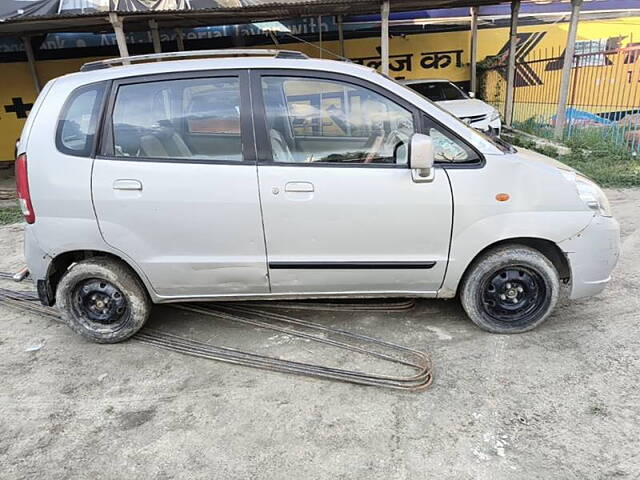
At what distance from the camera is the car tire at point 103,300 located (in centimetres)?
316

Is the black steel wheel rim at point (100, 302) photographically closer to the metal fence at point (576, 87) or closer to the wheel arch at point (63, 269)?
the wheel arch at point (63, 269)

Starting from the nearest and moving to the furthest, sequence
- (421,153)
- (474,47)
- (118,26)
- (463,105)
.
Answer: (421,153)
(118,26)
(463,105)
(474,47)

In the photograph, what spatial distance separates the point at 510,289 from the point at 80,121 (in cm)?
303

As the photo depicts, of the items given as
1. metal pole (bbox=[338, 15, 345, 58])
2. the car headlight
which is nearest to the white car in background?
metal pole (bbox=[338, 15, 345, 58])

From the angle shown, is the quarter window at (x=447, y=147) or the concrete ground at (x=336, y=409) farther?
the quarter window at (x=447, y=147)

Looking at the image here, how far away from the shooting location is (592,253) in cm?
302

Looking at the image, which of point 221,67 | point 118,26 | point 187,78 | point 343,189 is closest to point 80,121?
point 187,78

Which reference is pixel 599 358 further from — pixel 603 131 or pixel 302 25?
pixel 302 25

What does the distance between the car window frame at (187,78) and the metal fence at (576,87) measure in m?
9.81

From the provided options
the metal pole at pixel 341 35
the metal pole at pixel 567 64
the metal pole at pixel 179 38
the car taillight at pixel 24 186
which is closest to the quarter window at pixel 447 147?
the car taillight at pixel 24 186

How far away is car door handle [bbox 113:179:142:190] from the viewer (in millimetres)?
2924

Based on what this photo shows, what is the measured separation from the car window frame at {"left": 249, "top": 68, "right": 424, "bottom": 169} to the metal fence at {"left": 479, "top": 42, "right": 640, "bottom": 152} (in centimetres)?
933

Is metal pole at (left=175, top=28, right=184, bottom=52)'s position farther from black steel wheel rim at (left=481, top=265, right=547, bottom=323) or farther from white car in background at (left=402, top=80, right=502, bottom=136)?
black steel wheel rim at (left=481, top=265, right=547, bottom=323)

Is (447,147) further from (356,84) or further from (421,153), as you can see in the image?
(356,84)
